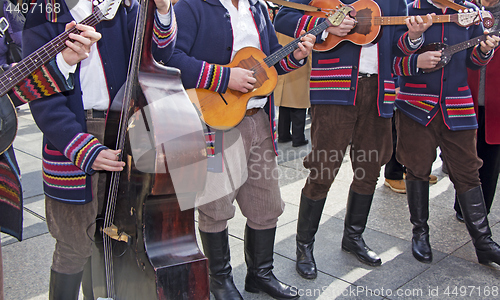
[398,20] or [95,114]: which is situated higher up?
[398,20]

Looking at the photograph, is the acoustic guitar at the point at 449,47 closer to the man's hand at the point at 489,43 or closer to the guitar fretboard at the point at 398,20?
the man's hand at the point at 489,43

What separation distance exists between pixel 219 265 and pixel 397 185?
2.53m

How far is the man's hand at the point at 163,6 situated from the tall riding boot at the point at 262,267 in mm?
1357

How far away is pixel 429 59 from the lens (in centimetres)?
287

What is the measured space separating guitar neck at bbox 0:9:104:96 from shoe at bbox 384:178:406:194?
11.7 ft

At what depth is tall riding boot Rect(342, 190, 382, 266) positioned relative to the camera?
10.0ft

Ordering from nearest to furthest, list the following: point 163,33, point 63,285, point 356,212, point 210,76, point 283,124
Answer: point 163,33 < point 63,285 < point 210,76 < point 356,212 < point 283,124

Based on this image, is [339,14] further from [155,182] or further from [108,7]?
[155,182]

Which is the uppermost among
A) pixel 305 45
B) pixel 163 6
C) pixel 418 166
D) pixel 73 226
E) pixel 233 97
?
pixel 163 6

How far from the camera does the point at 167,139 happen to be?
147cm

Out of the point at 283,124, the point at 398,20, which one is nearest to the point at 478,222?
the point at 398,20

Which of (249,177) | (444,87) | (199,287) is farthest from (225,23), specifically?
(444,87)

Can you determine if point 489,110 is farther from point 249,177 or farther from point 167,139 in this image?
point 167,139

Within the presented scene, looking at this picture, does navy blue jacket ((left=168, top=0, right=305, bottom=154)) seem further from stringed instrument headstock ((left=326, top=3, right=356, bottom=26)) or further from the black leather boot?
the black leather boot
